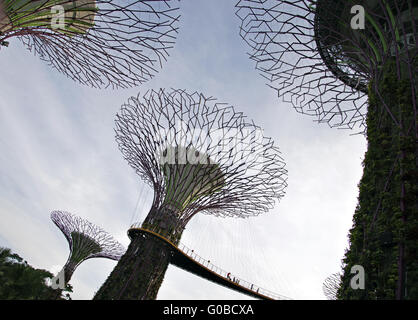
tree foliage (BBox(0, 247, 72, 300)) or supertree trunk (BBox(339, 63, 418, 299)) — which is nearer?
supertree trunk (BBox(339, 63, 418, 299))

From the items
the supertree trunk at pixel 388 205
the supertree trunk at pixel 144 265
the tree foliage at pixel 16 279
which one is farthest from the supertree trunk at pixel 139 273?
the supertree trunk at pixel 388 205

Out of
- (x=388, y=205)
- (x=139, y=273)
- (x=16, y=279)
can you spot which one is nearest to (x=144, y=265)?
(x=139, y=273)

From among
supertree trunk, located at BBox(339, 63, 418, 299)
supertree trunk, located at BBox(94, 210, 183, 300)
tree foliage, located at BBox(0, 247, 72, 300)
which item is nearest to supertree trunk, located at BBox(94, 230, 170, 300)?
supertree trunk, located at BBox(94, 210, 183, 300)

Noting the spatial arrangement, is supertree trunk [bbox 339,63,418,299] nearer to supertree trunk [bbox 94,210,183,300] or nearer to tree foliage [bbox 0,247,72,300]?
supertree trunk [bbox 94,210,183,300]

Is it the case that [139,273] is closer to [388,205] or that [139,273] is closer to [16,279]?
[16,279]

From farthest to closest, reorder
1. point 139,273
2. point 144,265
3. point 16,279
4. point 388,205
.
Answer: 1. point 144,265
2. point 139,273
3. point 16,279
4. point 388,205

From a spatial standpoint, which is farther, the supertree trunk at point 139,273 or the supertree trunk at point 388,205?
the supertree trunk at point 139,273

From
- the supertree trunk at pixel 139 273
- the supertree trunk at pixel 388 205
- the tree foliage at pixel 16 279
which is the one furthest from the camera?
the supertree trunk at pixel 139 273

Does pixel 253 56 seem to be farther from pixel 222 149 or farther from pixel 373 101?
pixel 222 149

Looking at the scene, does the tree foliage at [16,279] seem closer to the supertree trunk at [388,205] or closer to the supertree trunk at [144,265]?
the supertree trunk at [144,265]

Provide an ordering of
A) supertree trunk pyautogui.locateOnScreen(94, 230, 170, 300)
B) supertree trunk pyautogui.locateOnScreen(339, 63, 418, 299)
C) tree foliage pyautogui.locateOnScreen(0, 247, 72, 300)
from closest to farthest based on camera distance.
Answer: supertree trunk pyautogui.locateOnScreen(339, 63, 418, 299) < tree foliage pyautogui.locateOnScreen(0, 247, 72, 300) < supertree trunk pyautogui.locateOnScreen(94, 230, 170, 300)

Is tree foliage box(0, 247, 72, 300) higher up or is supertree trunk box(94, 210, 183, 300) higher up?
supertree trunk box(94, 210, 183, 300)

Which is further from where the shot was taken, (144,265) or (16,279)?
(144,265)
